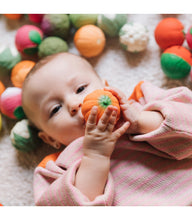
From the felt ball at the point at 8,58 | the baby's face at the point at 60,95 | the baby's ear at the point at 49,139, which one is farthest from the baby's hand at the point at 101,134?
the felt ball at the point at 8,58

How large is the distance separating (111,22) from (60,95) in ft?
1.43

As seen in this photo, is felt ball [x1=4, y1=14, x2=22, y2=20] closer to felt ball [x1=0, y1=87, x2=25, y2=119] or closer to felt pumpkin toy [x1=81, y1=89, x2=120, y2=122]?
felt ball [x1=0, y1=87, x2=25, y2=119]

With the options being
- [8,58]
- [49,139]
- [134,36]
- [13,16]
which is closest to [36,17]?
[13,16]

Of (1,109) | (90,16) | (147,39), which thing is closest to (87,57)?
(90,16)

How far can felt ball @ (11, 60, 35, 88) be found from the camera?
126 cm

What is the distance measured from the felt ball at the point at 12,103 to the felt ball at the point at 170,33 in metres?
0.64

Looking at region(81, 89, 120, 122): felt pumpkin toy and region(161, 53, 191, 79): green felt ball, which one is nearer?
region(81, 89, 120, 122): felt pumpkin toy

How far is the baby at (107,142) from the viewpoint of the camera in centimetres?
92

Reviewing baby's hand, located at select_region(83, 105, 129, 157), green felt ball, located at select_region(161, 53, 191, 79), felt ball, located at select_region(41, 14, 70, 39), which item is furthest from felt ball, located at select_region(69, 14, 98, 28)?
baby's hand, located at select_region(83, 105, 129, 157)

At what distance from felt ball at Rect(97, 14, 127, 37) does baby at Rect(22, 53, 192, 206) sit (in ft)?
0.84

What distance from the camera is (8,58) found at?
1294mm

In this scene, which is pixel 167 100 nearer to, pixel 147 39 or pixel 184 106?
pixel 184 106

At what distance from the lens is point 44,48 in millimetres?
1254

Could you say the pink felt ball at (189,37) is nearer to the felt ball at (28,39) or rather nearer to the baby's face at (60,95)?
the baby's face at (60,95)
